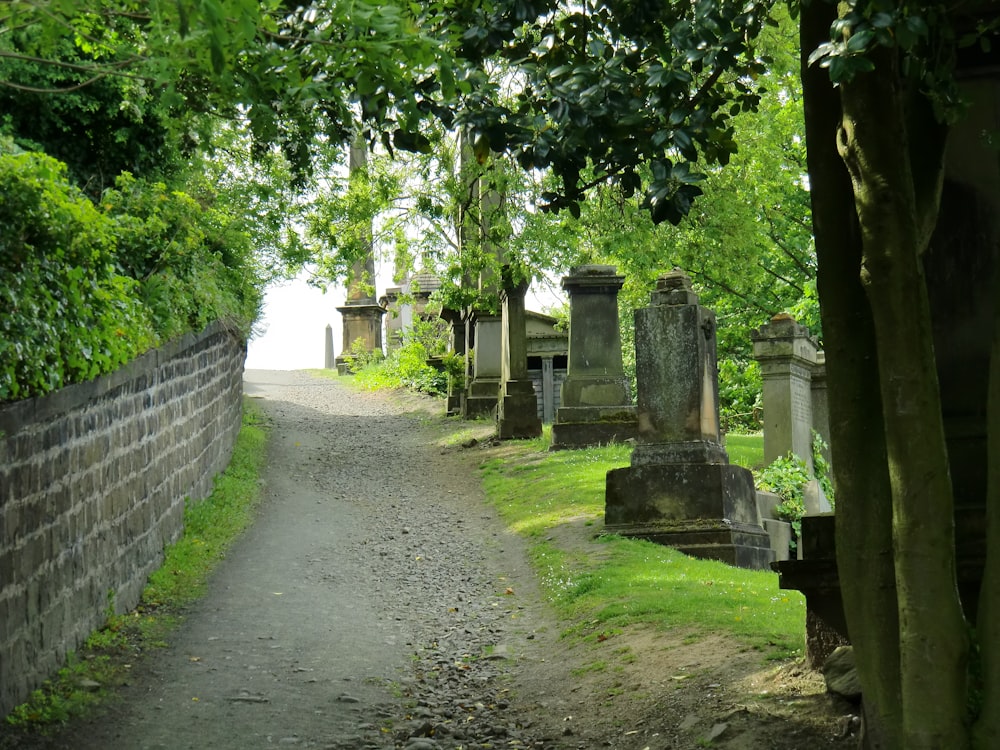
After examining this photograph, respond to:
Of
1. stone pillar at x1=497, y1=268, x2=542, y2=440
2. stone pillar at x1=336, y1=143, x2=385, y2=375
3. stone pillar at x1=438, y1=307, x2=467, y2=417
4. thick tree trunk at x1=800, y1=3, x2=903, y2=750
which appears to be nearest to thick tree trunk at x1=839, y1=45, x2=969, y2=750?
thick tree trunk at x1=800, y1=3, x2=903, y2=750

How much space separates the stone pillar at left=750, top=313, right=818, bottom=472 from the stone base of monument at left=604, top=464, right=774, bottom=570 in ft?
11.7

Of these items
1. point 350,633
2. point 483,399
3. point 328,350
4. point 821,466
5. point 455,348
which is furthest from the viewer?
point 328,350

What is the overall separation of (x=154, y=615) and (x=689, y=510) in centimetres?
516

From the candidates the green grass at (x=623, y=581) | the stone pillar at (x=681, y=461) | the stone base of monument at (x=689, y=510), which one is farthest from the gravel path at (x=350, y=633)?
the stone pillar at (x=681, y=461)

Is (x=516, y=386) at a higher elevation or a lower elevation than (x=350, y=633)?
higher

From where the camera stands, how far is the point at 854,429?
4840 mm

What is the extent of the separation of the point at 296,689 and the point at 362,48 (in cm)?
422

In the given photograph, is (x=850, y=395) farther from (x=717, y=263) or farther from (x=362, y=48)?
(x=717, y=263)

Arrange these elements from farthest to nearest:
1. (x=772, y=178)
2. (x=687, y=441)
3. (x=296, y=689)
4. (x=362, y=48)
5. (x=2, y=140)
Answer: (x=772, y=178), (x=687, y=441), (x=2, y=140), (x=296, y=689), (x=362, y=48)

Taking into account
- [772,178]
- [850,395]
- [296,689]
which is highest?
[772,178]

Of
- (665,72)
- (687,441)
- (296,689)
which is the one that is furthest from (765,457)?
(665,72)

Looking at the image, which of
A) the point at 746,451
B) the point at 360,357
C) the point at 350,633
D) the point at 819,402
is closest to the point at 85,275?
the point at 350,633

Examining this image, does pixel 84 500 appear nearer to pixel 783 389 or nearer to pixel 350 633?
pixel 350 633

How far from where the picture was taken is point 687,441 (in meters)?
11.8
